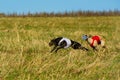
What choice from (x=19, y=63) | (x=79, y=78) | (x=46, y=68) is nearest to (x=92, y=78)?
(x=79, y=78)

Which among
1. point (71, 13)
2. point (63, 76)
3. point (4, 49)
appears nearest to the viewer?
point (63, 76)

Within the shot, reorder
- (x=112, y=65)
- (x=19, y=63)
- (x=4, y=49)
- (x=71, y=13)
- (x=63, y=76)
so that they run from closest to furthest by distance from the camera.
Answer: (x=63, y=76)
(x=19, y=63)
(x=112, y=65)
(x=4, y=49)
(x=71, y=13)

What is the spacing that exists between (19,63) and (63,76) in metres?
0.82

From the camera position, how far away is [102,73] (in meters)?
6.69

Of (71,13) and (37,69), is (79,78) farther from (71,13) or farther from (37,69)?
(71,13)

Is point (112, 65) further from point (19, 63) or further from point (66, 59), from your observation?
point (19, 63)

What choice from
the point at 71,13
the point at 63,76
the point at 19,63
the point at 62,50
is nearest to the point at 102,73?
the point at 63,76

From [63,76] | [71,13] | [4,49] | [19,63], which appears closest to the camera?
[63,76]

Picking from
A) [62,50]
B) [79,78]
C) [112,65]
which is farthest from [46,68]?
[62,50]

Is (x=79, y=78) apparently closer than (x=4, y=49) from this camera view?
Yes

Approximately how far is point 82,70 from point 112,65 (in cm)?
80

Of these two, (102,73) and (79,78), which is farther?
(102,73)

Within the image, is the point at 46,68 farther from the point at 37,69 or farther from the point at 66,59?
the point at 66,59

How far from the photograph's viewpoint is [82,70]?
6668 mm
